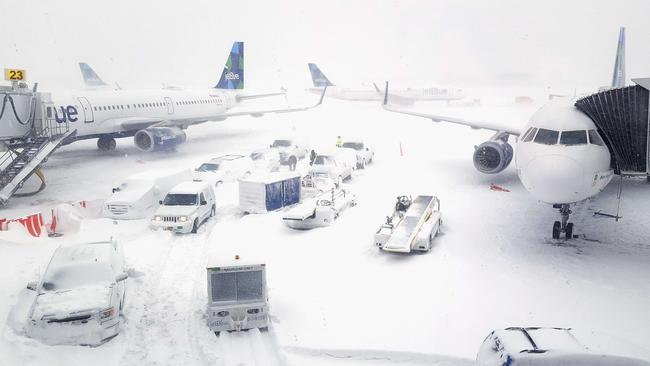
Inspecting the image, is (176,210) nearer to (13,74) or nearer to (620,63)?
(13,74)

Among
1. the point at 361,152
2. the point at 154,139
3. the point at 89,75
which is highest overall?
the point at 89,75

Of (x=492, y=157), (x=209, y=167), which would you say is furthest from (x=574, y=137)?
(x=209, y=167)

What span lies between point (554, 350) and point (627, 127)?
32.3 ft

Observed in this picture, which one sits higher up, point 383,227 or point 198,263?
point 383,227

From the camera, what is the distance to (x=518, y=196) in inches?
845

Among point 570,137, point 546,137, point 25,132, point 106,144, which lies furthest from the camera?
point 106,144

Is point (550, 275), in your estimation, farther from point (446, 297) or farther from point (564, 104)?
point (564, 104)

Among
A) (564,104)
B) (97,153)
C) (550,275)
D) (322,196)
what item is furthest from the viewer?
(97,153)

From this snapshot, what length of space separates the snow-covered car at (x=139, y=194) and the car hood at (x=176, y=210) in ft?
4.98

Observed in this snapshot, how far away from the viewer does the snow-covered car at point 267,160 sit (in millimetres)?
27453

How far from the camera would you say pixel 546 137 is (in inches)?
546

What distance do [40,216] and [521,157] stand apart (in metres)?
17.3

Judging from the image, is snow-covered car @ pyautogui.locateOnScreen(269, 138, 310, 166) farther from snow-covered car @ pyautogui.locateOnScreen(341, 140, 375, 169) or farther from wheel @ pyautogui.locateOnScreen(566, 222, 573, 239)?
wheel @ pyautogui.locateOnScreen(566, 222, 573, 239)

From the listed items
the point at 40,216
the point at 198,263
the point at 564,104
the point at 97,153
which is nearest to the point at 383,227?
the point at 198,263
